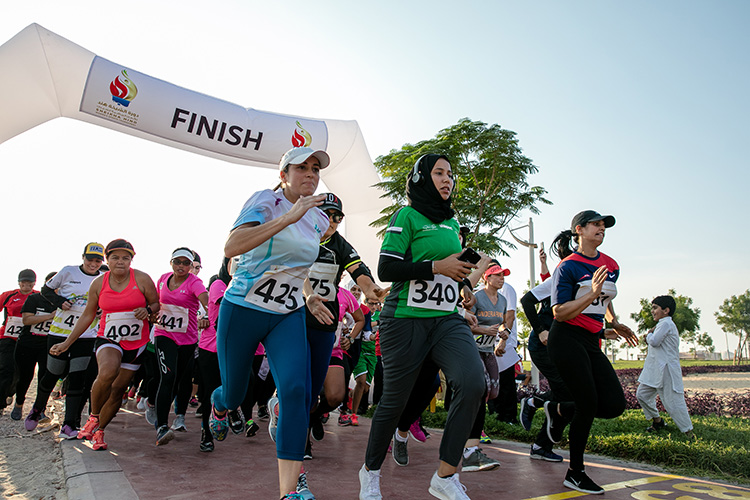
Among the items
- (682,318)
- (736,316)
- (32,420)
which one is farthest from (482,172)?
(736,316)

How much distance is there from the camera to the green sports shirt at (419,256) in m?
3.64

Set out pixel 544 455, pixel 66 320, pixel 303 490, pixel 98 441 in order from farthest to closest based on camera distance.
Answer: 1. pixel 66 320
2. pixel 98 441
3. pixel 544 455
4. pixel 303 490

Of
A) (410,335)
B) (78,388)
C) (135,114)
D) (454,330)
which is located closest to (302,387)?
(410,335)

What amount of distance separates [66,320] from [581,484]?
21.6ft

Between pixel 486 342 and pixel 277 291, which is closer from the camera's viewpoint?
pixel 277 291

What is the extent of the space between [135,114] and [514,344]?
815cm

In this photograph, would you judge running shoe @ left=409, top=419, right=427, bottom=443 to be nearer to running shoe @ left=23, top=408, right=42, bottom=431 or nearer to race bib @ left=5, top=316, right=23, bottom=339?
running shoe @ left=23, top=408, right=42, bottom=431

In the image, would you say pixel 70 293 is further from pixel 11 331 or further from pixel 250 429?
pixel 250 429

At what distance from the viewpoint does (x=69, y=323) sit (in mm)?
7301

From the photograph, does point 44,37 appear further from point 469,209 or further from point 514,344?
point 469,209

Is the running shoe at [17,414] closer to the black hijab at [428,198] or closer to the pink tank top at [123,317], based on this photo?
the pink tank top at [123,317]

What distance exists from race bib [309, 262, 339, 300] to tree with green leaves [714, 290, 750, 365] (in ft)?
207

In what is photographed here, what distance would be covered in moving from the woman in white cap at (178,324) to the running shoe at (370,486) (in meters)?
3.01

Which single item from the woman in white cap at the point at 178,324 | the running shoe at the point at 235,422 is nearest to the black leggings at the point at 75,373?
the woman in white cap at the point at 178,324
